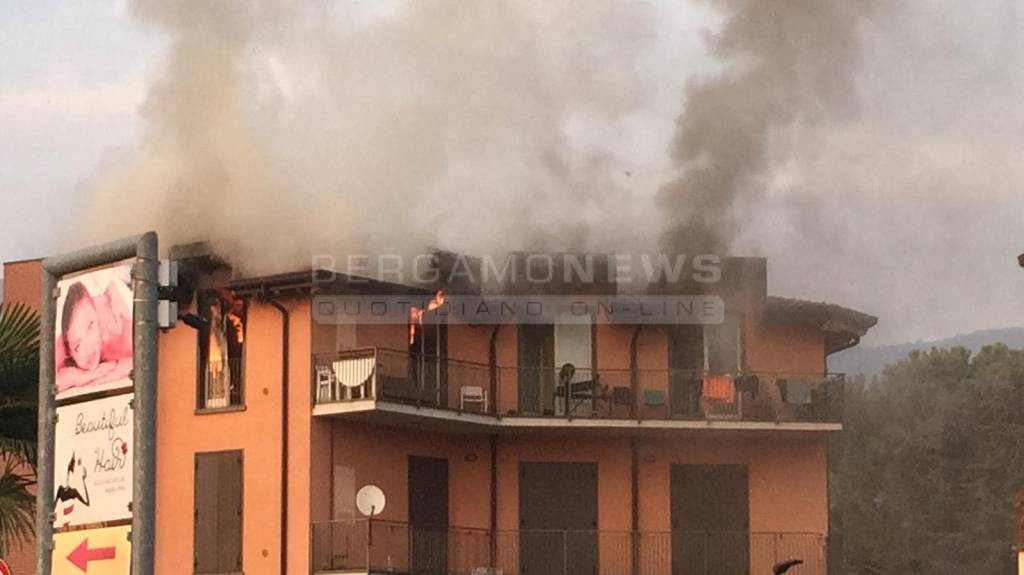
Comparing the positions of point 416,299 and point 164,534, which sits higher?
point 416,299

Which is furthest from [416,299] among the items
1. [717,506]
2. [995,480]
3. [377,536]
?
[995,480]

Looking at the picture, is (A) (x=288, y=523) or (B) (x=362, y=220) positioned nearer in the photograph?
(A) (x=288, y=523)

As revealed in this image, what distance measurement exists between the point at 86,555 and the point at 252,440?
26.2m

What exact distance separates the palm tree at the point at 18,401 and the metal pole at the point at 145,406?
514cm

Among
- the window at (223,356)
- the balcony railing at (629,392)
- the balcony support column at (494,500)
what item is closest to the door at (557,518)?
the balcony support column at (494,500)

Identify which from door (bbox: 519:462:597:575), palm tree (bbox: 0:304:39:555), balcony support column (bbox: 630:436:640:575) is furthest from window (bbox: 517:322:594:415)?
palm tree (bbox: 0:304:39:555)

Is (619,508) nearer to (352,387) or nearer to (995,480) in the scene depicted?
(352,387)

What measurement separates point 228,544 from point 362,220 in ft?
29.4

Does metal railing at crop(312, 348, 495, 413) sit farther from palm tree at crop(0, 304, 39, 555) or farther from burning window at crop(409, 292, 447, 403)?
palm tree at crop(0, 304, 39, 555)

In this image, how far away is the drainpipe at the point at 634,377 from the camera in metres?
53.2

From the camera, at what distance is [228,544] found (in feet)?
163

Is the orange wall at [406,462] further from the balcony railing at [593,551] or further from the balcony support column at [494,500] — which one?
the balcony railing at [593,551]

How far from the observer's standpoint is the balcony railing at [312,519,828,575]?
166 ft

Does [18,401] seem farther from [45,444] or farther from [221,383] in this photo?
[221,383]
